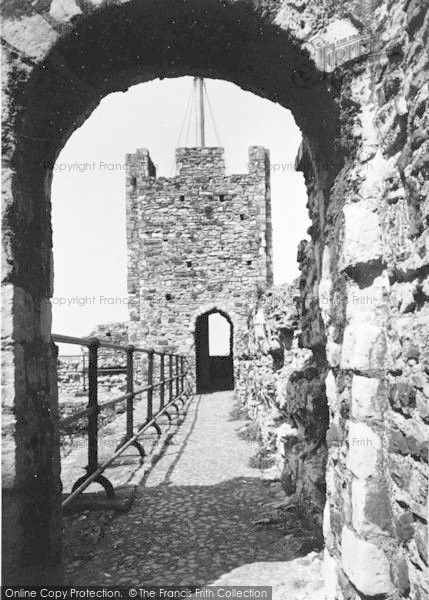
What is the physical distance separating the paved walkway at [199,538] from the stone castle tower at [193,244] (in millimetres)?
10065

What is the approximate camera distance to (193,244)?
51.9 ft

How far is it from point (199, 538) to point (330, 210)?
7.36 feet

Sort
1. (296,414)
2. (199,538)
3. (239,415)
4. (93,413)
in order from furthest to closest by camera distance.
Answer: (239,415)
(296,414)
(93,413)
(199,538)

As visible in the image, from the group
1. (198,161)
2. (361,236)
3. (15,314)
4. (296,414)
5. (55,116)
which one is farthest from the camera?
(198,161)

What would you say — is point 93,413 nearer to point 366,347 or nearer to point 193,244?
point 366,347

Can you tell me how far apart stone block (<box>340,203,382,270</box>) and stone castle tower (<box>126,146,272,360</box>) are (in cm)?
1299

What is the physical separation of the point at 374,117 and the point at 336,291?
31.7 inches

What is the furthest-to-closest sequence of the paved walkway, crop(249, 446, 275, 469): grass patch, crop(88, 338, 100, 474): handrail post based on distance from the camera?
crop(249, 446, 275, 469): grass patch, crop(88, 338, 100, 474): handrail post, the paved walkway

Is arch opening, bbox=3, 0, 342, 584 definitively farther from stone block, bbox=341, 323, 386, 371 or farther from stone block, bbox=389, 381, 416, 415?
stone block, bbox=389, 381, 416, 415

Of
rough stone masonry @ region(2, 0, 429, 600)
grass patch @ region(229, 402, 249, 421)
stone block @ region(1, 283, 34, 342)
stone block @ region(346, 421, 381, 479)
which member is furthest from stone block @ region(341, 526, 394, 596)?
grass patch @ region(229, 402, 249, 421)

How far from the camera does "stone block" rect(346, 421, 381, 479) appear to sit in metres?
2.15

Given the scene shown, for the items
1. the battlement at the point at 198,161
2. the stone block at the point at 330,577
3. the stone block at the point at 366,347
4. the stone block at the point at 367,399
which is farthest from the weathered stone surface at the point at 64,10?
the battlement at the point at 198,161

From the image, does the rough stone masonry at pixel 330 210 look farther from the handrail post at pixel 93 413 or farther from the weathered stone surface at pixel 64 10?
the handrail post at pixel 93 413

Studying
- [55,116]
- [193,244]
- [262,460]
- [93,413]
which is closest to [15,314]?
[55,116]
